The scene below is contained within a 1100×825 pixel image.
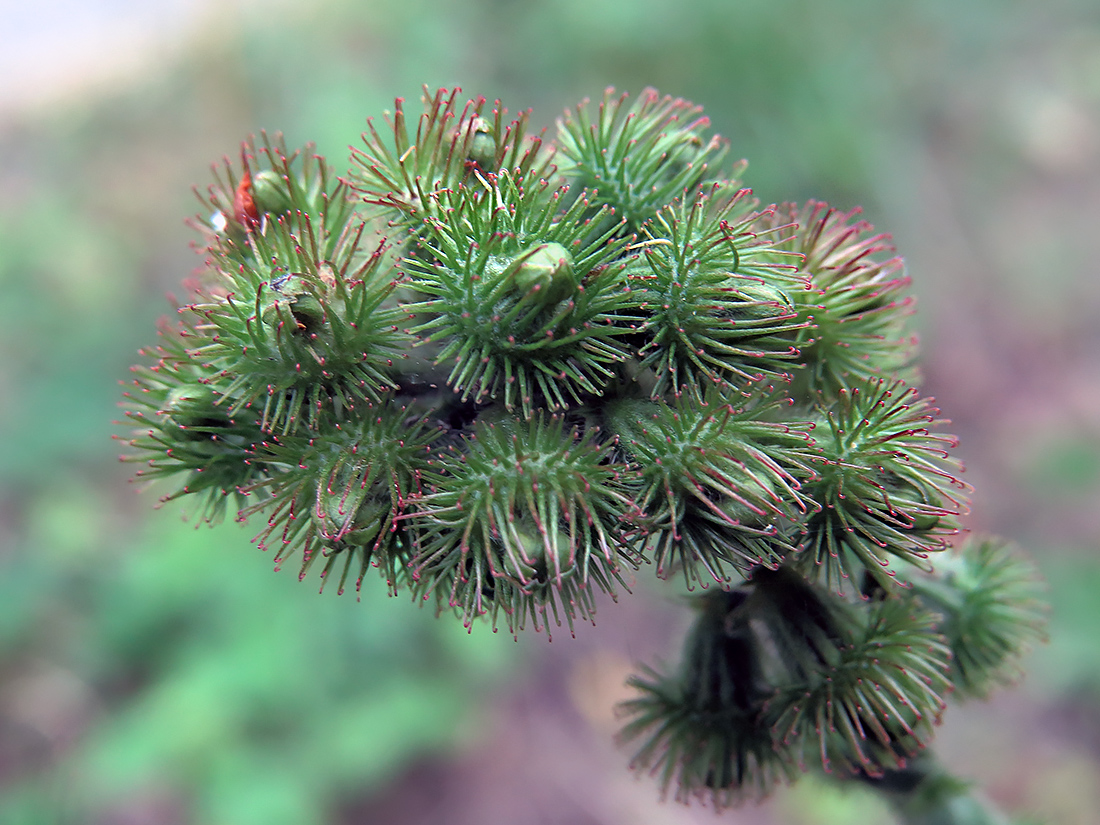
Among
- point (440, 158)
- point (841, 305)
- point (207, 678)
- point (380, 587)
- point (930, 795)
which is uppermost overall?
point (380, 587)

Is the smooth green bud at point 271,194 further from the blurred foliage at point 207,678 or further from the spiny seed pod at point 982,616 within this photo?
the blurred foliage at point 207,678

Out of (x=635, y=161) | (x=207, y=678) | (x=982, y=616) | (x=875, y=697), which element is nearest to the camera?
(x=875, y=697)

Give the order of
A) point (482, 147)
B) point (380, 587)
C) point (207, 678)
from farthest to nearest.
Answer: point (380, 587) < point (207, 678) < point (482, 147)

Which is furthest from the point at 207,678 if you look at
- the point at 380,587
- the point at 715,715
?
the point at 715,715

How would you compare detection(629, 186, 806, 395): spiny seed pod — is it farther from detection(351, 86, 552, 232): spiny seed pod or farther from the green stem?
the green stem

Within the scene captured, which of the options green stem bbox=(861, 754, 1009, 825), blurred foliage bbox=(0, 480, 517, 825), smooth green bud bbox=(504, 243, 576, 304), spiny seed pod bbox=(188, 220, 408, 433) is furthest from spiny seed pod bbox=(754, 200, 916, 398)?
blurred foliage bbox=(0, 480, 517, 825)

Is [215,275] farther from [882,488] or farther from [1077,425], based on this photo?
[1077,425]

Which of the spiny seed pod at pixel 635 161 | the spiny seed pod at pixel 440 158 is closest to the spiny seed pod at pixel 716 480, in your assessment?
the spiny seed pod at pixel 635 161

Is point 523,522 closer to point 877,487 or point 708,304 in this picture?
point 708,304
